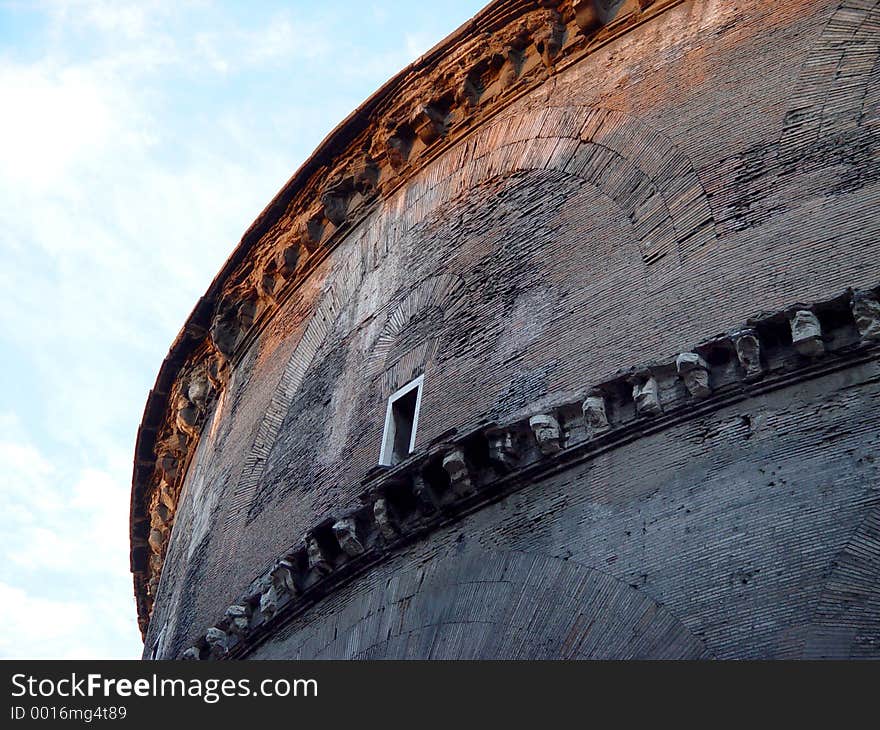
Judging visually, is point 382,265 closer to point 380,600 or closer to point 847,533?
point 380,600

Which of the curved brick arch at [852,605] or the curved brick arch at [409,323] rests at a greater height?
the curved brick arch at [409,323]

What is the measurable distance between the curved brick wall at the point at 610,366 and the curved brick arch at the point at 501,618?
0.05ft

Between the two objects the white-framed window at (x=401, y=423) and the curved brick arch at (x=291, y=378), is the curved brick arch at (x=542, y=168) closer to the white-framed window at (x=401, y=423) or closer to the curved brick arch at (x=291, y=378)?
the curved brick arch at (x=291, y=378)

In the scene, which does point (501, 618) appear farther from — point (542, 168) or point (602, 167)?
point (542, 168)

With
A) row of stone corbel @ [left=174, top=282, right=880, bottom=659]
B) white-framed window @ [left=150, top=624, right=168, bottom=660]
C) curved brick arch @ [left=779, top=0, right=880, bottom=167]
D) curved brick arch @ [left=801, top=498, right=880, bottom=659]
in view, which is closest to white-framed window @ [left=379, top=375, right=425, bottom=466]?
row of stone corbel @ [left=174, top=282, right=880, bottom=659]

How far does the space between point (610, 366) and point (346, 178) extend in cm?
448

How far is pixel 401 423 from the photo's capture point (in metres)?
9.41

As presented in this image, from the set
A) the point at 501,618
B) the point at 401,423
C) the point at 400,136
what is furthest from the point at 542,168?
the point at 501,618

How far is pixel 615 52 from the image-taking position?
9992 mm

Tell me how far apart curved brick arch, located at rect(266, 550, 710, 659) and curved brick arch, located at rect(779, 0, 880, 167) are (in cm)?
264

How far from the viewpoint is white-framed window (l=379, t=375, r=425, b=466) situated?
916 centimetres

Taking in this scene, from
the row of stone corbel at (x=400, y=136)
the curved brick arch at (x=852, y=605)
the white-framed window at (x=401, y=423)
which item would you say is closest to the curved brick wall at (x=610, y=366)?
the curved brick arch at (x=852, y=605)

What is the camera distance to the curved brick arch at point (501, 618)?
265 inches

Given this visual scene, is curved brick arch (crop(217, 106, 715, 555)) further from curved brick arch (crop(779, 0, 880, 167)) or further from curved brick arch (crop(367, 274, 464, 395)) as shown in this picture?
curved brick arch (crop(779, 0, 880, 167))
